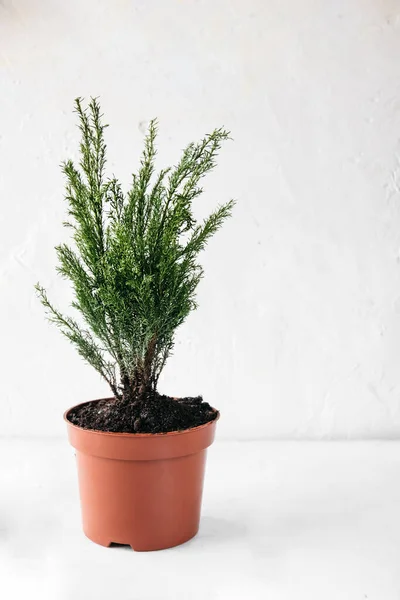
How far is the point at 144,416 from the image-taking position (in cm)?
144

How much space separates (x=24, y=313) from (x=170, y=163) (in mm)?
768

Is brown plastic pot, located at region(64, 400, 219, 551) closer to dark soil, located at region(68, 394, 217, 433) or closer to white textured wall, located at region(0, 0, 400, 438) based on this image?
dark soil, located at region(68, 394, 217, 433)

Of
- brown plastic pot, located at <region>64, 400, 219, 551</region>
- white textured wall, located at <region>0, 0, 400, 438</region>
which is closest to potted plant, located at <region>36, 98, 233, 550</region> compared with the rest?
brown plastic pot, located at <region>64, 400, 219, 551</region>

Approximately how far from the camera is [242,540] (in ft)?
4.82

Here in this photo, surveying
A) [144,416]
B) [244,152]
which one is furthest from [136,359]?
[244,152]

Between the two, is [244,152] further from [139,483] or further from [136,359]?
[139,483]

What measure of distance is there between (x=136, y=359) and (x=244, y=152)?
1079mm

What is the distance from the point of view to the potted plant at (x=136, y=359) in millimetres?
1411

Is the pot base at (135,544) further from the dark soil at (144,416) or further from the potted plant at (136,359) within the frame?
the dark soil at (144,416)

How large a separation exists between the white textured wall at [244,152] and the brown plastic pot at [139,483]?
903 millimetres

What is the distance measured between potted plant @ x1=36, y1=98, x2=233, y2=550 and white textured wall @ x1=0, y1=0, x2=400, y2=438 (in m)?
0.78

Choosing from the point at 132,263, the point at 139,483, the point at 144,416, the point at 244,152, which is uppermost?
the point at 244,152

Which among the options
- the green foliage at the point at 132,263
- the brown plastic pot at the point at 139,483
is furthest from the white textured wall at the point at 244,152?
the brown plastic pot at the point at 139,483

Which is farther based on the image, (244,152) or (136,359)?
(244,152)
